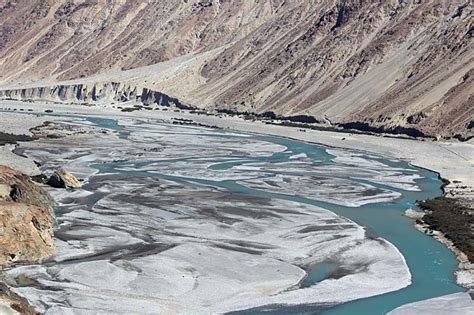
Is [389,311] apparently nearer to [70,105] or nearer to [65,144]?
[65,144]

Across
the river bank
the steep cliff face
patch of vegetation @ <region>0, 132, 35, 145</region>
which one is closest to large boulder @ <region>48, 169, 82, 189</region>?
the river bank

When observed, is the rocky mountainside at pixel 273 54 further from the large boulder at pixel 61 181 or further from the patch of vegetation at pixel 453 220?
the large boulder at pixel 61 181

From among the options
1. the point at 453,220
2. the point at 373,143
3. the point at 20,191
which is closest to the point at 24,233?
the point at 20,191

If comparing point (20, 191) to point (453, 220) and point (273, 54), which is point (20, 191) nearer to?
point (453, 220)

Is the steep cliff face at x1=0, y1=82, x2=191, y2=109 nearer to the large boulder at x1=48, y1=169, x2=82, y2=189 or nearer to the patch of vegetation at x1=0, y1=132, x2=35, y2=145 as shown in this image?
the patch of vegetation at x1=0, y1=132, x2=35, y2=145

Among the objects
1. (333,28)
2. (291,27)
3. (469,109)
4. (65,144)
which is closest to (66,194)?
(65,144)

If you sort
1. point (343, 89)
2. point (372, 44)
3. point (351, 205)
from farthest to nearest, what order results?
point (372, 44) < point (343, 89) < point (351, 205)
